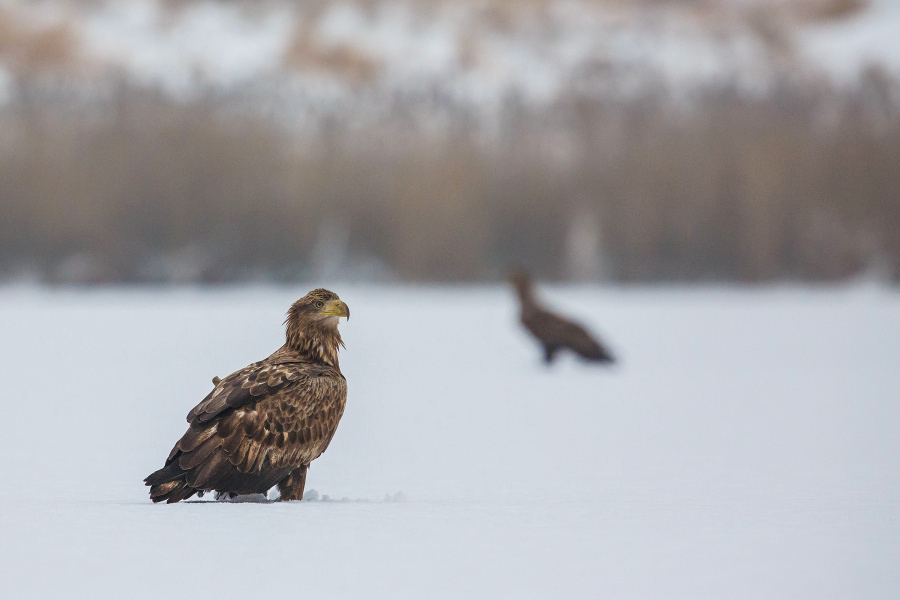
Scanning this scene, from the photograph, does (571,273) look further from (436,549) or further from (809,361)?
(436,549)

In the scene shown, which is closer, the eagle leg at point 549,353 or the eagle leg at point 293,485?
the eagle leg at point 293,485

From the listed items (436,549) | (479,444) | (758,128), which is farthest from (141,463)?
(758,128)

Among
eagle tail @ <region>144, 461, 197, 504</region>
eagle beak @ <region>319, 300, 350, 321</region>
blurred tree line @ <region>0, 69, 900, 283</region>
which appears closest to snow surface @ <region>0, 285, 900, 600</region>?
eagle tail @ <region>144, 461, 197, 504</region>

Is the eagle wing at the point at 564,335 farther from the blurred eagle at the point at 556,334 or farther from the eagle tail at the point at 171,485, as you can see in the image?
the eagle tail at the point at 171,485

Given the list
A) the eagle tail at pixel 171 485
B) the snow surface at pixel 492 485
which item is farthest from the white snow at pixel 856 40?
the eagle tail at pixel 171 485

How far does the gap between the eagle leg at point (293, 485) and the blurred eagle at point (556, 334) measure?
7.30m

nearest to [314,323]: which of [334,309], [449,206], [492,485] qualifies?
[334,309]

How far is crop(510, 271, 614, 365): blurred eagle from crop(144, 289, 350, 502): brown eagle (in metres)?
7.20

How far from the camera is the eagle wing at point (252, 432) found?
4199 millimetres

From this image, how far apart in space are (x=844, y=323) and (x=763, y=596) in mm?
17494

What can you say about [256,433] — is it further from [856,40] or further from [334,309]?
[856,40]

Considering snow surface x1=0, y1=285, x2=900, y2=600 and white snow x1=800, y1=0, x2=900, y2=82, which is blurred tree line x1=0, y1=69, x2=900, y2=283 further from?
white snow x1=800, y1=0, x2=900, y2=82

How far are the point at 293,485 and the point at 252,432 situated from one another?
423mm

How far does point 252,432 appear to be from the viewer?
427cm
